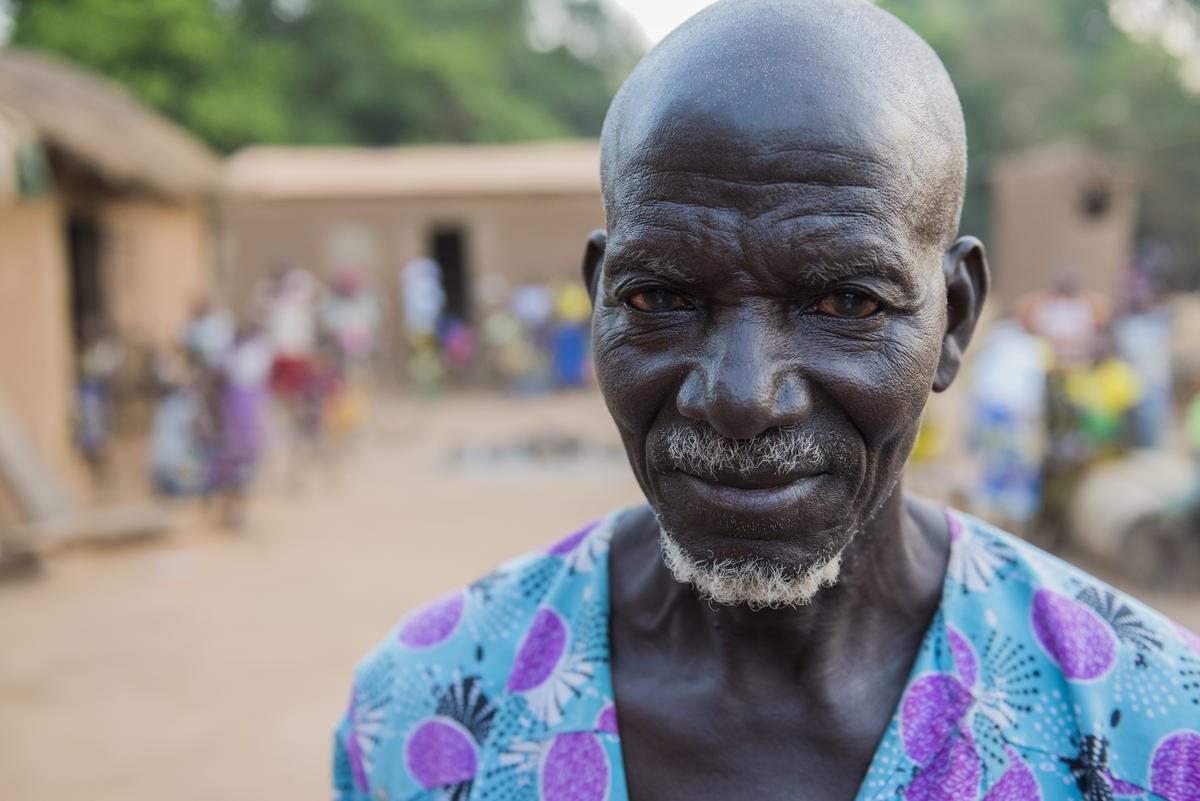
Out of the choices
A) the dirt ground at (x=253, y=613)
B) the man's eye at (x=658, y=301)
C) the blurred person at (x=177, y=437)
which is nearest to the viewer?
the man's eye at (x=658, y=301)

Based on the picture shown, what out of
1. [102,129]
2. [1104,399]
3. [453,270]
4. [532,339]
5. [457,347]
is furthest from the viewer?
[453,270]

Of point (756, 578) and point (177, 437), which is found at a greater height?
point (756, 578)

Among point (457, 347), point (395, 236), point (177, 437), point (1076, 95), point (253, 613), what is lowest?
point (253, 613)

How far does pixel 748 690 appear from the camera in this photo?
1.41 metres

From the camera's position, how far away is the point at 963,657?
134 centimetres

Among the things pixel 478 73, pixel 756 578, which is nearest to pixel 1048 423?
pixel 756 578

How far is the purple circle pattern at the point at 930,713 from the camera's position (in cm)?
128

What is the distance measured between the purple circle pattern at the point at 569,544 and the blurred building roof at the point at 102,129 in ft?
24.9

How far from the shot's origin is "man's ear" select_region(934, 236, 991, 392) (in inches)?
54.1

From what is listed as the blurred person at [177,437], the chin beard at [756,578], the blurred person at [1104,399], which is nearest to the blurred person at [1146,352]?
the blurred person at [1104,399]

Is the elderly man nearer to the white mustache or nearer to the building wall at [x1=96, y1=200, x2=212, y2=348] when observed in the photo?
the white mustache

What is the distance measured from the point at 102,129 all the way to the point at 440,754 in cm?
920

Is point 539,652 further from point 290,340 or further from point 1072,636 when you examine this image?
point 290,340

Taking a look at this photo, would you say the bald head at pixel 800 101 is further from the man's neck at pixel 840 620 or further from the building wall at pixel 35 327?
the building wall at pixel 35 327
